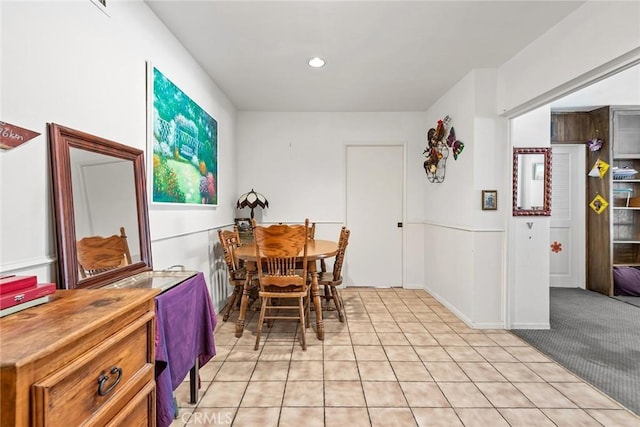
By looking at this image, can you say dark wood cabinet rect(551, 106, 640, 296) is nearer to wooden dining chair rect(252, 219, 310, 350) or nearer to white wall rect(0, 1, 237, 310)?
wooden dining chair rect(252, 219, 310, 350)

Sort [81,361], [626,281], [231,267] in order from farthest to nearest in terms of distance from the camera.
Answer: [626,281]
[231,267]
[81,361]

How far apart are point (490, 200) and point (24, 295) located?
328 centimetres

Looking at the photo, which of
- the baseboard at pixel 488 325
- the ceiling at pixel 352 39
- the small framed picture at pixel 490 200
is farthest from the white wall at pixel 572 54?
the baseboard at pixel 488 325

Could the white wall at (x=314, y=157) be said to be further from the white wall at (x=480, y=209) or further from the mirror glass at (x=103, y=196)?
the mirror glass at (x=103, y=196)

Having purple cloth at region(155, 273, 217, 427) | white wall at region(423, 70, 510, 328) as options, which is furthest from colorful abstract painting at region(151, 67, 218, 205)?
white wall at region(423, 70, 510, 328)

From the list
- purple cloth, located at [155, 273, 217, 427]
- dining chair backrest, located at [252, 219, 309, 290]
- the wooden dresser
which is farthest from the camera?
dining chair backrest, located at [252, 219, 309, 290]

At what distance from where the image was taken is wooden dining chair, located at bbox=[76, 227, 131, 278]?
130cm

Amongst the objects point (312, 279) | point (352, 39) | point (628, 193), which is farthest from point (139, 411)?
point (628, 193)

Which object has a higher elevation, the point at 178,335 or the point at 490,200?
the point at 490,200

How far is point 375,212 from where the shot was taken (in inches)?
168

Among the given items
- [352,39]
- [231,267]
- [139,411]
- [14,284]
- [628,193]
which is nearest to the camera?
[14,284]

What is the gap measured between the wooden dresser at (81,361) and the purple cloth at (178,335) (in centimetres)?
18

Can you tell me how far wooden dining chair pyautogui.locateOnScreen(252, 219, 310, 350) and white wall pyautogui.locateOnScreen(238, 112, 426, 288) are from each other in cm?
174

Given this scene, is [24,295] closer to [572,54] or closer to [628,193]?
[572,54]
